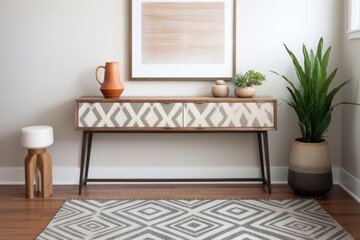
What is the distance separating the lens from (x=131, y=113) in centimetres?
303

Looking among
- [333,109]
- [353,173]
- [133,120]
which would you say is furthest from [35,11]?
[353,173]

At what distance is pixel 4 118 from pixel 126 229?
1404mm

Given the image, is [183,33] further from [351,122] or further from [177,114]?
[351,122]

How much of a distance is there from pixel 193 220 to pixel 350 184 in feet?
3.79

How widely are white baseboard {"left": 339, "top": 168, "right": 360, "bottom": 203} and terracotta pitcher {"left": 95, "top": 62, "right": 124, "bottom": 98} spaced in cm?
157

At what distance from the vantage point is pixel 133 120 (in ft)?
9.96

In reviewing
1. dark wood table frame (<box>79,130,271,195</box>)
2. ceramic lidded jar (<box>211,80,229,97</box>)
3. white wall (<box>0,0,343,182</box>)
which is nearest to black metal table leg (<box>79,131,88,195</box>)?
dark wood table frame (<box>79,130,271,195</box>)

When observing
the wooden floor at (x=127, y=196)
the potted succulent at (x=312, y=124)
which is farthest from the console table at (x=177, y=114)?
the wooden floor at (x=127, y=196)

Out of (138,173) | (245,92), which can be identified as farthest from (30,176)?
(245,92)

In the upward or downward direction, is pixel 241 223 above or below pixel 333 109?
below

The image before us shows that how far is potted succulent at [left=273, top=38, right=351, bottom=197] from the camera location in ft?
9.78

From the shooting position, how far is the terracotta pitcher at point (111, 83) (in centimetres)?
309

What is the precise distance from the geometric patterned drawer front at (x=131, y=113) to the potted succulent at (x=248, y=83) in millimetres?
397

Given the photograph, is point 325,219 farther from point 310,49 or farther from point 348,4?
point 348,4
